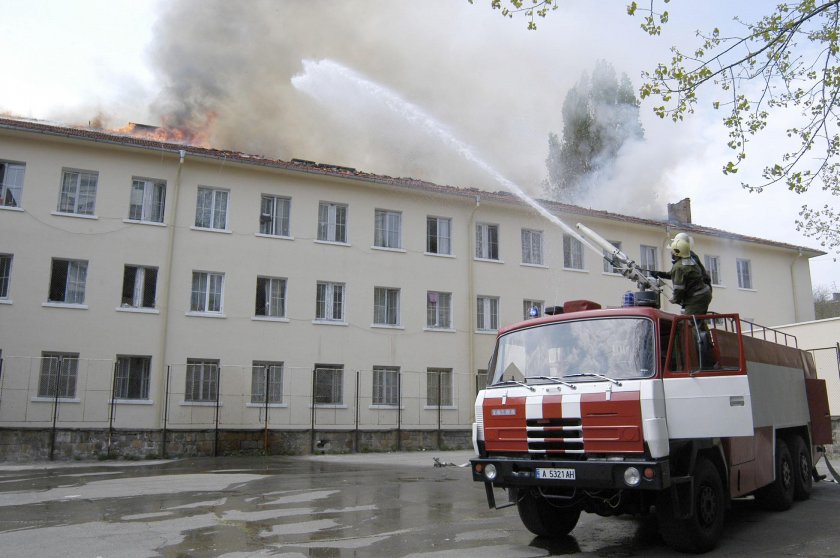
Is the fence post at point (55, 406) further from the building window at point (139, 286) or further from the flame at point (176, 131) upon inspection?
the flame at point (176, 131)

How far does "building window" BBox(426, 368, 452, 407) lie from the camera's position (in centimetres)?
2644

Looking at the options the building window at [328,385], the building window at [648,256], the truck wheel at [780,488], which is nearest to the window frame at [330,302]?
the building window at [328,385]

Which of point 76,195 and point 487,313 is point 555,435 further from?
point 487,313

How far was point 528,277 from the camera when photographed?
29562 millimetres

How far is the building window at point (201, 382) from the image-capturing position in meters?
22.8

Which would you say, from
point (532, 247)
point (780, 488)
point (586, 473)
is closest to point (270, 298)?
point (532, 247)

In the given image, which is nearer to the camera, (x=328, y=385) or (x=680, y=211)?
(x=328, y=385)

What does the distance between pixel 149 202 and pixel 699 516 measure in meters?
21.6

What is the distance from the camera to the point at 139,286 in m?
23.3

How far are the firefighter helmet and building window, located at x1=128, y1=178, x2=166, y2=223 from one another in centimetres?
1986

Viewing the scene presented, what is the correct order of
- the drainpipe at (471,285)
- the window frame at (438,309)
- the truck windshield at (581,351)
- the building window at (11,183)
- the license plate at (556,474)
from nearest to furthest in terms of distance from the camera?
the license plate at (556,474) → the truck windshield at (581,351) → the building window at (11,183) → the window frame at (438,309) → the drainpipe at (471,285)

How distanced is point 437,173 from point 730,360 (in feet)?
96.2

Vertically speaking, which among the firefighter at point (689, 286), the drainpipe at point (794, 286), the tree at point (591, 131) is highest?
the tree at point (591, 131)

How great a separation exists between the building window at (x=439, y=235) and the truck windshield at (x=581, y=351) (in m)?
20.2
